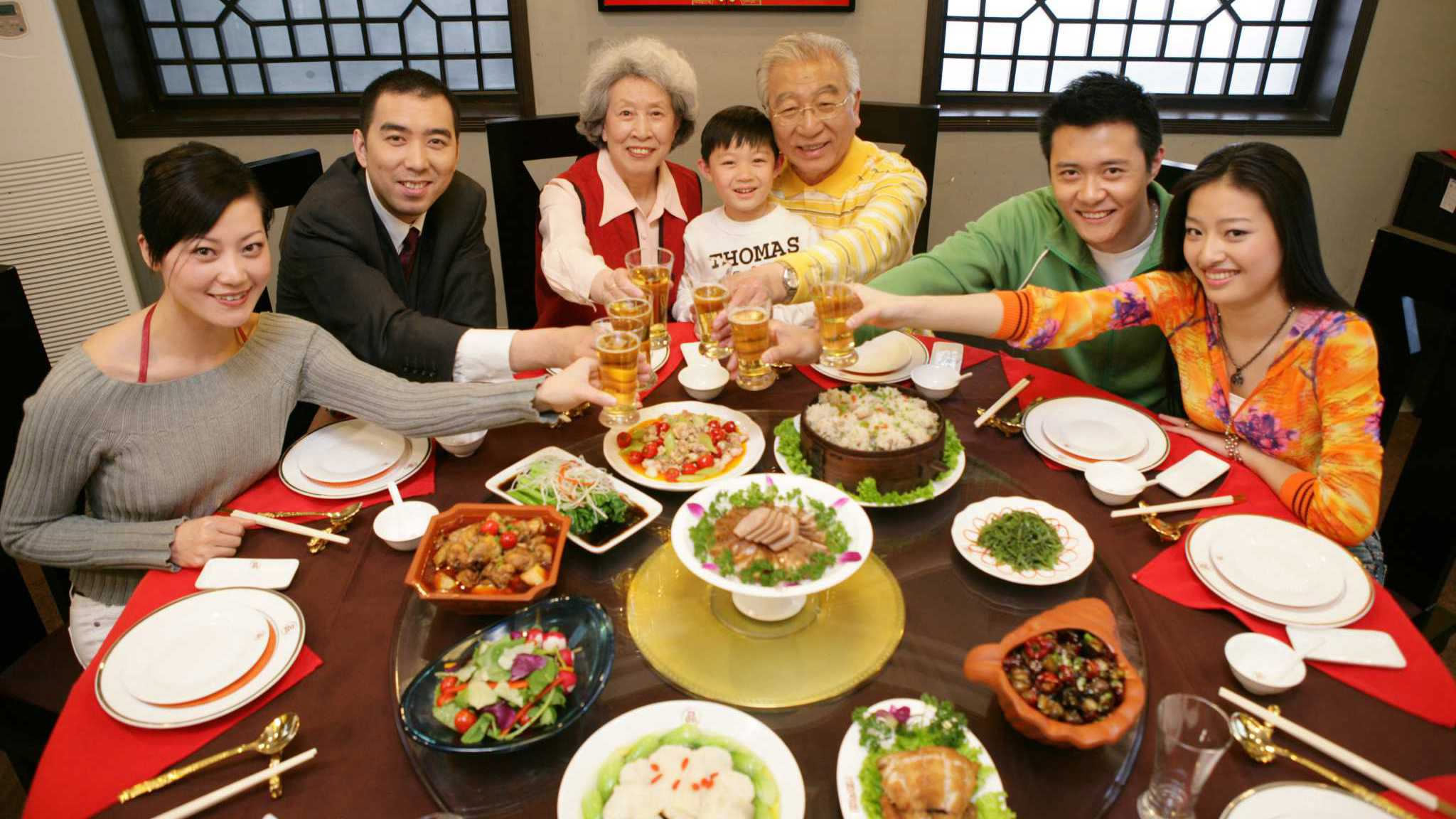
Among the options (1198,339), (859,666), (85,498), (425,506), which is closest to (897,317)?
(1198,339)

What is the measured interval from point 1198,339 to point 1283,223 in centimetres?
37

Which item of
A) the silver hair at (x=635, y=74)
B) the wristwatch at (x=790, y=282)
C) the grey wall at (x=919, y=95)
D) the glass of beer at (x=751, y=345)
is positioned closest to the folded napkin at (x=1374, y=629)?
the glass of beer at (x=751, y=345)

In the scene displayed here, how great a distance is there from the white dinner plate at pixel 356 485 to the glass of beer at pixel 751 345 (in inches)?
30.0

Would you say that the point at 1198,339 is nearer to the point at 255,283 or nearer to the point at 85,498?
the point at 255,283

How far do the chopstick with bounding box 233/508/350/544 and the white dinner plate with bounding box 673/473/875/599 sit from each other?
0.69m

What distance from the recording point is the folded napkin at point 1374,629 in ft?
4.20

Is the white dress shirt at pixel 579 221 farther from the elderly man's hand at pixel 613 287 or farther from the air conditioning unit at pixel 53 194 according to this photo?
the air conditioning unit at pixel 53 194

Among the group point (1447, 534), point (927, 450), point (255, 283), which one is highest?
point (255, 283)

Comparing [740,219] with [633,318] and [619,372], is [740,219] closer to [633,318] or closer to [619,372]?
[633,318]

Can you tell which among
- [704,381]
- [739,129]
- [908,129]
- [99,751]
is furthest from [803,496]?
[908,129]

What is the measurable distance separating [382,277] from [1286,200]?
2283 mm

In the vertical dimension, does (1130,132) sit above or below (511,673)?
above

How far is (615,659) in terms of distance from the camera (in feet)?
4.58

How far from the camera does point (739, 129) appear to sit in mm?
2822
